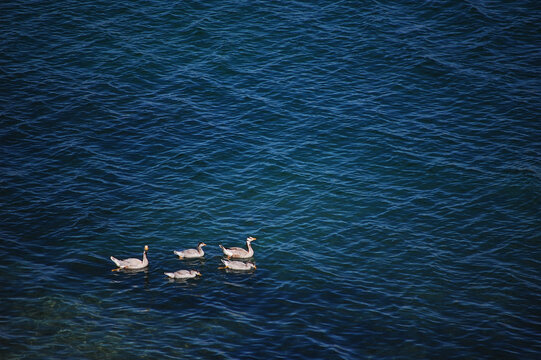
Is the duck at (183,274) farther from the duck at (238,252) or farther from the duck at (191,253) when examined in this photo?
the duck at (238,252)

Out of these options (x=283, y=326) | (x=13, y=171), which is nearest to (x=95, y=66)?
(x=13, y=171)

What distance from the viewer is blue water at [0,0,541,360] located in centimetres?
2698

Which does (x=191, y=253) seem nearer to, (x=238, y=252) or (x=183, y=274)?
(x=183, y=274)

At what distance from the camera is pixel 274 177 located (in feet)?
127

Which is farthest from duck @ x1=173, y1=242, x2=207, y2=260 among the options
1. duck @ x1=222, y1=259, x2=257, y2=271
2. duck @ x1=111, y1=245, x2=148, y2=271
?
duck @ x1=111, y1=245, x2=148, y2=271

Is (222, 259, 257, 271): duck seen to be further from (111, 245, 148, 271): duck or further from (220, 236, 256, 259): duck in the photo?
(111, 245, 148, 271): duck

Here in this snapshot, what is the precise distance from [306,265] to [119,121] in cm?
1972

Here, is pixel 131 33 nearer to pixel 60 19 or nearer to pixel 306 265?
pixel 60 19

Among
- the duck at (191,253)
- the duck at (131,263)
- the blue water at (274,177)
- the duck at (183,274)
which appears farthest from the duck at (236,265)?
the duck at (131,263)

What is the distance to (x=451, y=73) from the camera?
152 ft

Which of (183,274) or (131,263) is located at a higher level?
(131,263)

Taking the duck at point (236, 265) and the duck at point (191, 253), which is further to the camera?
the duck at point (191, 253)

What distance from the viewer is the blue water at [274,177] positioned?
27.0m

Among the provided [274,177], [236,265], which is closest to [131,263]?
[236,265]
